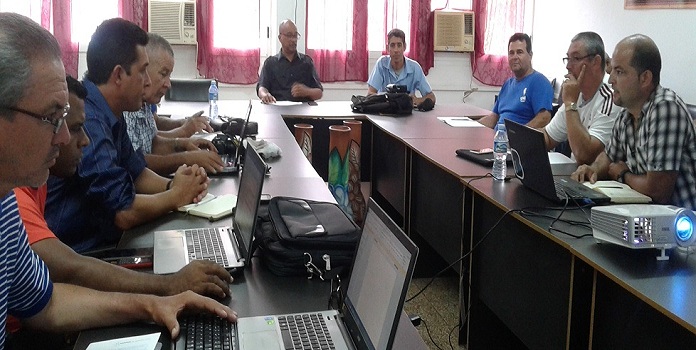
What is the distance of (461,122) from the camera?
14.7 feet

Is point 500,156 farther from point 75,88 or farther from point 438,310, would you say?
point 75,88

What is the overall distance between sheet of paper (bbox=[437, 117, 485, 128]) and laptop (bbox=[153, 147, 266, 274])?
256 cm

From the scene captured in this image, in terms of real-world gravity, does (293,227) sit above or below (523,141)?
below

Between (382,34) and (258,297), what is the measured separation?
18.0 feet

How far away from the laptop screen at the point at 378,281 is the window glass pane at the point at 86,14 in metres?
5.55

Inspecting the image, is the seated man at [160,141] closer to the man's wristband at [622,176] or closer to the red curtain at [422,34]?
the man's wristband at [622,176]

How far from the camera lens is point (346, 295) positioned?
4.43ft

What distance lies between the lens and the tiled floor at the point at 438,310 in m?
2.92

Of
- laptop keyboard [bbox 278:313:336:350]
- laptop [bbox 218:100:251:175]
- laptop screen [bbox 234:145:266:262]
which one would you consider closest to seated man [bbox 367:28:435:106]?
laptop [bbox 218:100:251:175]

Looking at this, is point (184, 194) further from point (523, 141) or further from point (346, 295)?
point (523, 141)

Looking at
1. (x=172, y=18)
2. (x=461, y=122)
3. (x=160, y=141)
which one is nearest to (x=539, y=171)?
(x=160, y=141)

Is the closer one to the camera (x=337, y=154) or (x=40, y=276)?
(x=40, y=276)

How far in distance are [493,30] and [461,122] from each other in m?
2.83

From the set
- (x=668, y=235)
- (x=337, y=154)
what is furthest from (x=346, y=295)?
(x=337, y=154)
